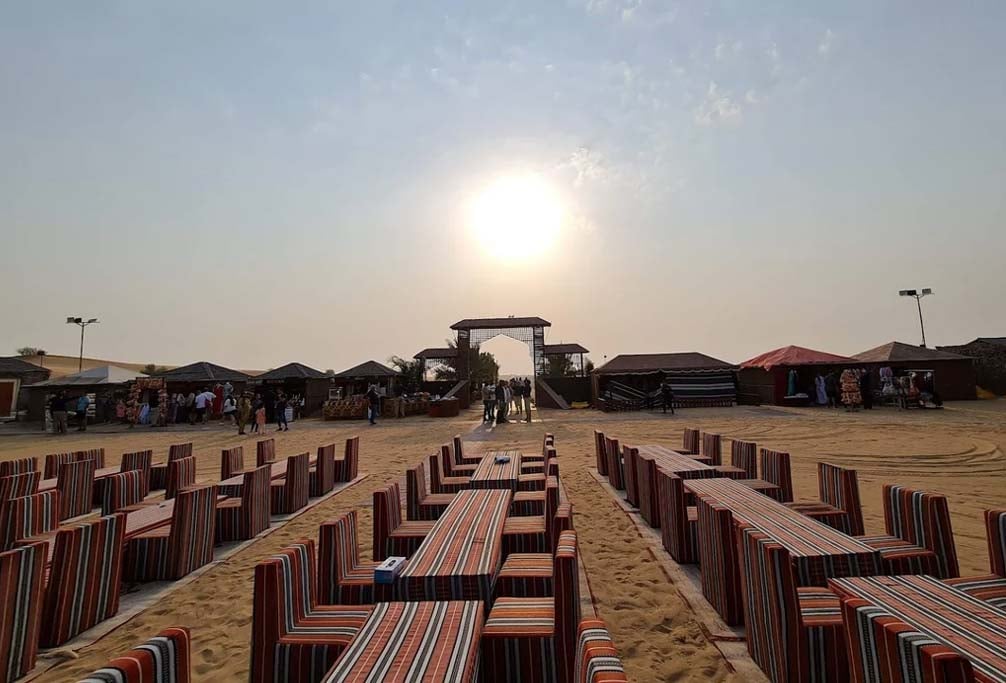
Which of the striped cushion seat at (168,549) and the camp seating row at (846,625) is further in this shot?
the striped cushion seat at (168,549)

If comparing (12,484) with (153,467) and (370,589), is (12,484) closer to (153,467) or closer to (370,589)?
(153,467)

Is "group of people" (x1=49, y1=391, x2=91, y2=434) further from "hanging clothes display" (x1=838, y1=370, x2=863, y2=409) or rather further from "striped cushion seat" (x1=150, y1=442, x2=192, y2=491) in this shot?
"hanging clothes display" (x1=838, y1=370, x2=863, y2=409)

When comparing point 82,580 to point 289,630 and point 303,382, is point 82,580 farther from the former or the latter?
point 303,382

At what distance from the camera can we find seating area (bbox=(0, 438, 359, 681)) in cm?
313

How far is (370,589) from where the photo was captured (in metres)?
3.24

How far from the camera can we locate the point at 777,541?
3.18 m

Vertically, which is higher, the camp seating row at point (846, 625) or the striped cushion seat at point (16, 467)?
the striped cushion seat at point (16, 467)

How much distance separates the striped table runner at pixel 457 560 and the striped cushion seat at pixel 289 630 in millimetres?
373

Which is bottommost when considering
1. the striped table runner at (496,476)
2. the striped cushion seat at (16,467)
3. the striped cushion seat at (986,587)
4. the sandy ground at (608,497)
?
the sandy ground at (608,497)

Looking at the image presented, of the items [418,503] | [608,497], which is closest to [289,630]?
[418,503]

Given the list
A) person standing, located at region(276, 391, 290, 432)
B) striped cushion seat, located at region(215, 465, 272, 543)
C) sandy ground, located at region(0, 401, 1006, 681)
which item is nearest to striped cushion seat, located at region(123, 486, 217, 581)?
sandy ground, located at region(0, 401, 1006, 681)

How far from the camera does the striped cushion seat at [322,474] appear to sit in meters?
8.05

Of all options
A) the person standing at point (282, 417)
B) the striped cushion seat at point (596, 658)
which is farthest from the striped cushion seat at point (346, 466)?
the person standing at point (282, 417)

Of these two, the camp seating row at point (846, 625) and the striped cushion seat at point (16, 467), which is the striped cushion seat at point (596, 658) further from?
the striped cushion seat at point (16, 467)
